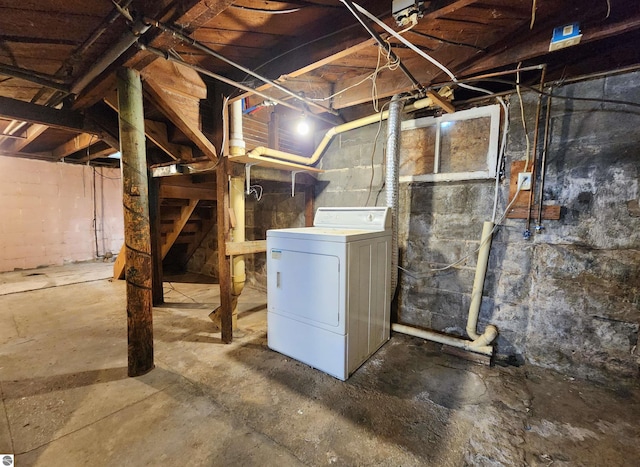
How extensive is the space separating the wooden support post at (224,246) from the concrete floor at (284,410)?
0.19 meters

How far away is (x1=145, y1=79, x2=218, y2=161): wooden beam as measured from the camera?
185 cm

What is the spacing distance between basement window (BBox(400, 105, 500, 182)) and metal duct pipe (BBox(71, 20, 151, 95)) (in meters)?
2.08

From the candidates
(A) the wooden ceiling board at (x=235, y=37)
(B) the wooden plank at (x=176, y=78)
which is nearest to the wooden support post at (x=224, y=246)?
(B) the wooden plank at (x=176, y=78)

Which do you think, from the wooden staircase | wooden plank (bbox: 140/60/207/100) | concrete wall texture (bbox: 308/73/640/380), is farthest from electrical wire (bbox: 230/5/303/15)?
the wooden staircase

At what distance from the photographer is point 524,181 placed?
6.56 ft

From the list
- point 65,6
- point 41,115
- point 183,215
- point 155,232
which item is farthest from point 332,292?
point 183,215

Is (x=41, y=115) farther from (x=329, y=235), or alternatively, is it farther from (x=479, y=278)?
(x=479, y=278)

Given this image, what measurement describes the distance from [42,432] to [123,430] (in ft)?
1.31

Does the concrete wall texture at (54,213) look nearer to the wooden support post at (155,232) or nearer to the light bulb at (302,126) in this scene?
the wooden support post at (155,232)

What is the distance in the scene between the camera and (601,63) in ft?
5.73

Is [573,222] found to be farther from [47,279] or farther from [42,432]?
[47,279]

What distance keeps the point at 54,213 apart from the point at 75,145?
215 cm

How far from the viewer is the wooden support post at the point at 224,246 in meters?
2.26

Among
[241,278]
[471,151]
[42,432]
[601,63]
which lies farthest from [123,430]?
[601,63]
